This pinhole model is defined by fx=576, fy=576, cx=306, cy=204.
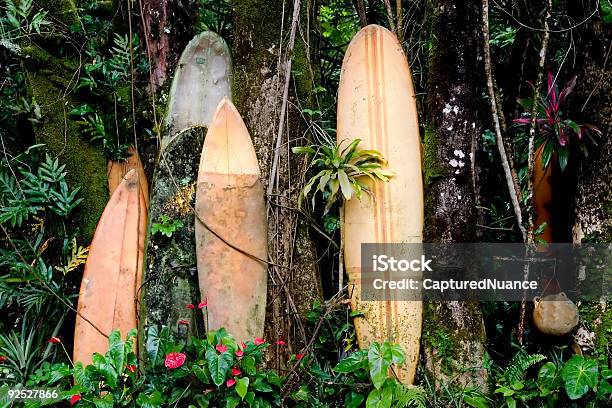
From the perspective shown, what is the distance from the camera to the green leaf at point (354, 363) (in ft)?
8.39

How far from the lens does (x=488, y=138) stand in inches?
136

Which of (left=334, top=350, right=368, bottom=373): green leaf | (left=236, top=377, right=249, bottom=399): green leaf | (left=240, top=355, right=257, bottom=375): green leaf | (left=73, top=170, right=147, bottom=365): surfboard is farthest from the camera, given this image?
(left=73, top=170, right=147, bottom=365): surfboard

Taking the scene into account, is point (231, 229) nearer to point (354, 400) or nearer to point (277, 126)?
point (277, 126)

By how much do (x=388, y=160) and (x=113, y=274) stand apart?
5.29 feet

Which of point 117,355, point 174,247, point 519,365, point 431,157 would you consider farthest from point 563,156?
point 117,355

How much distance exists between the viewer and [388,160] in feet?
10.1

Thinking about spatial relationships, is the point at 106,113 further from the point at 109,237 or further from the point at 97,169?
the point at 109,237

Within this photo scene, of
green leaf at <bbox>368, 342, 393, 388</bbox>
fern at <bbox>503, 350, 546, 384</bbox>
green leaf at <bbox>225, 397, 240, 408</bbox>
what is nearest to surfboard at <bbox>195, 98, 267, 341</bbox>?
green leaf at <bbox>225, 397, 240, 408</bbox>

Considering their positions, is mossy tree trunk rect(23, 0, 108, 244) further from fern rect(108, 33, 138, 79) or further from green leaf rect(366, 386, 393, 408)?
green leaf rect(366, 386, 393, 408)

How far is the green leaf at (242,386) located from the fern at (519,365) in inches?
48.3

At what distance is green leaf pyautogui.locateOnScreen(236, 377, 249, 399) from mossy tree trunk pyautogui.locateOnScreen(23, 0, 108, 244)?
4.76ft

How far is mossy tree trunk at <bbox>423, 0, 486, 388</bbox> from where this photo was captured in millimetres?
2877

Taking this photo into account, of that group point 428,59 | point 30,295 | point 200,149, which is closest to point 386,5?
point 428,59

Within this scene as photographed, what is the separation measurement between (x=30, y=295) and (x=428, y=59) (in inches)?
98.3
